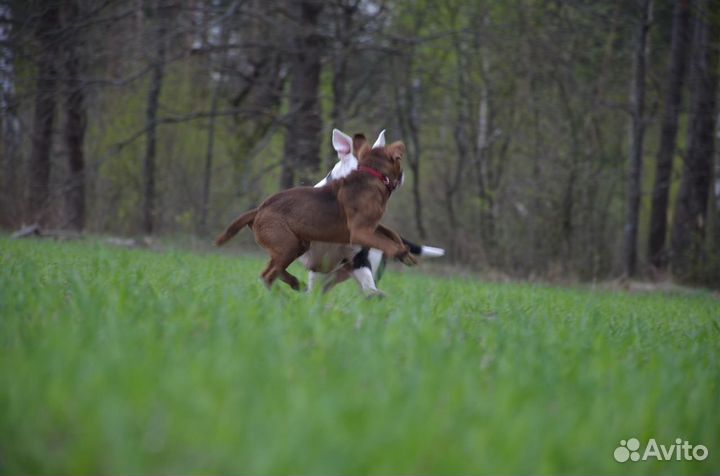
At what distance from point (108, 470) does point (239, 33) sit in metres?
20.8

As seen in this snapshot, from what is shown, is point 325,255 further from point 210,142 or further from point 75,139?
point 210,142

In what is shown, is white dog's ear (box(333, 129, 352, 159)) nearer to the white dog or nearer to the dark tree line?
the white dog

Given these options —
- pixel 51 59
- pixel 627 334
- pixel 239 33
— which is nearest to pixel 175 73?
pixel 239 33

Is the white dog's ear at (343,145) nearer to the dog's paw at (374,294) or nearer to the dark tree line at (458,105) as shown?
the dog's paw at (374,294)

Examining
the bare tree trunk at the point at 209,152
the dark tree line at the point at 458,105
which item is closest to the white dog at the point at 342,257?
the dark tree line at the point at 458,105

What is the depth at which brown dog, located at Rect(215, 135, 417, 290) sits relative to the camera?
670 centimetres

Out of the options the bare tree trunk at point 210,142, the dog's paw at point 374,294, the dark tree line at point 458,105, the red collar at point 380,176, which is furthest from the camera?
the bare tree trunk at point 210,142

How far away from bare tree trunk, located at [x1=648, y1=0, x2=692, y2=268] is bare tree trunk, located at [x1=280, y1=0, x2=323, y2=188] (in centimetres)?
721

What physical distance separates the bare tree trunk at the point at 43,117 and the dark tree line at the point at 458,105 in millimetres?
55

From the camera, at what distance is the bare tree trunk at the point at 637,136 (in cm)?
1628

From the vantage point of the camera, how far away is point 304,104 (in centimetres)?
1827

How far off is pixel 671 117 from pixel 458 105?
4525mm

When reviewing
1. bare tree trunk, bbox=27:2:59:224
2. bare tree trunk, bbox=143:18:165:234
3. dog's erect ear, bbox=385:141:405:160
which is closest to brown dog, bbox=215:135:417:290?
dog's erect ear, bbox=385:141:405:160

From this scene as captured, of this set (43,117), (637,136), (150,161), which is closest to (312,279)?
(637,136)
